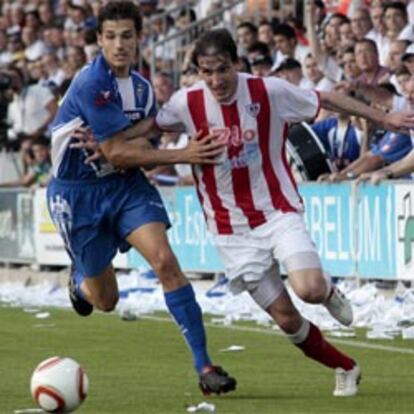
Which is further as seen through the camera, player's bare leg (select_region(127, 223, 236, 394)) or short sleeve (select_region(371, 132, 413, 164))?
short sleeve (select_region(371, 132, 413, 164))

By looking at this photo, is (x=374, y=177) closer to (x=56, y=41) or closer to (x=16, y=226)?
(x=16, y=226)

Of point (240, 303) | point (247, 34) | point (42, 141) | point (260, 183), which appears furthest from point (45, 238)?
point (260, 183)

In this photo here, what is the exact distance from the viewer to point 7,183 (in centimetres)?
2702

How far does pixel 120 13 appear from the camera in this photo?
38.2 ft

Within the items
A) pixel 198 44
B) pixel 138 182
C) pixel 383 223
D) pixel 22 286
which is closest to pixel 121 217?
pixel 138 182

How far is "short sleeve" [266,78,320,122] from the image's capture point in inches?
440

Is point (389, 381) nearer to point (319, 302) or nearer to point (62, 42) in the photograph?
point (319, 302)

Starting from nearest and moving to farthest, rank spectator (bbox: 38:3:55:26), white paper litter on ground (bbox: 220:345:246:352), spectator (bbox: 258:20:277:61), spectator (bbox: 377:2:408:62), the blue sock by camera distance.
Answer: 1. the blue sock
2. white paper litter on ground (bbox: 220:345:246:352)
3. spectator (bbox: 377:2:408:62)
4. spectator (bbox: 258:20:277:61)
5. spectator (bbox: 38:3:55:26)

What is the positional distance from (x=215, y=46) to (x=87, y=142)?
1284 millimetres

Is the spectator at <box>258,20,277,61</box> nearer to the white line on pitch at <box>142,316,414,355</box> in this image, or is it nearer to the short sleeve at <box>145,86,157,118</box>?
the white line on pitch at <box>142,316,414,355</box>

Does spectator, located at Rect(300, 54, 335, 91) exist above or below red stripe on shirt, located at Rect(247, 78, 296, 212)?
below

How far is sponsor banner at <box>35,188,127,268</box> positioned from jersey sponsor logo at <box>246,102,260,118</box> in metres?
12.5

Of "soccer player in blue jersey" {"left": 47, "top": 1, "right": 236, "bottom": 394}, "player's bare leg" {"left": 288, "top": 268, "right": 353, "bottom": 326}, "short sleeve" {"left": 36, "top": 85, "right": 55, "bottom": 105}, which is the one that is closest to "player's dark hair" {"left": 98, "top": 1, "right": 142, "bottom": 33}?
"soccer player in blue jersey" {"left": 47, "top": 1, "right": 236, "bottom": 394}

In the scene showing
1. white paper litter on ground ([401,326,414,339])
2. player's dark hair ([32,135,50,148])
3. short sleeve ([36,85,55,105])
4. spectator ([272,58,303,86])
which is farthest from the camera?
short sleeve ([36,85,55,105])
